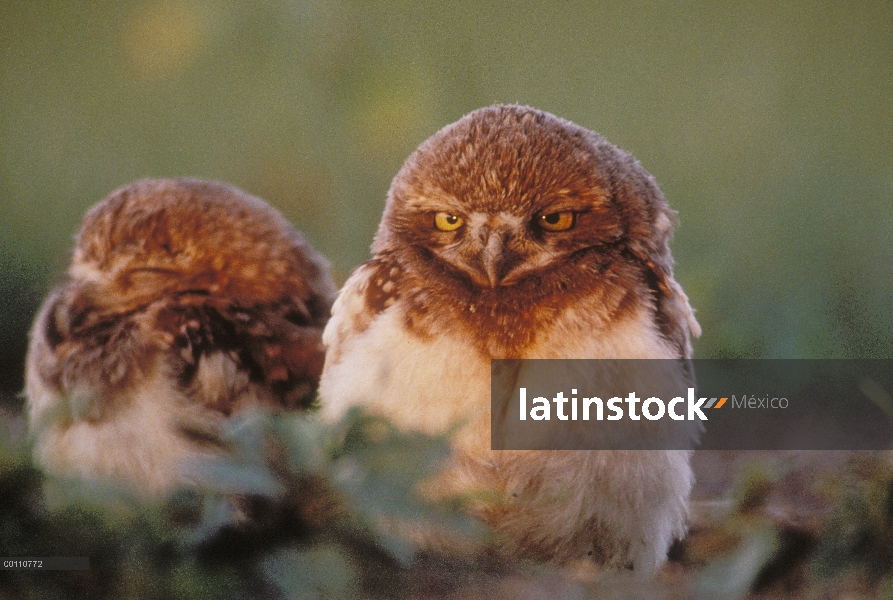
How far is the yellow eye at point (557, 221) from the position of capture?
30.1 inches

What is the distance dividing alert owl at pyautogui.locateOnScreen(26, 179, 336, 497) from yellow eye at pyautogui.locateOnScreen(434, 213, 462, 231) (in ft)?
0.66

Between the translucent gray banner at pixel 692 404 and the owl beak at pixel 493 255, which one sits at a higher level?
the owl beak at pixel 493 255

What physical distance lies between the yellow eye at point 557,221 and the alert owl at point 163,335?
28 centimetres

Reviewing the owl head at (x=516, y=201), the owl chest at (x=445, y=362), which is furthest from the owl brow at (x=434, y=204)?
the owl chest at (x=445, y=362)

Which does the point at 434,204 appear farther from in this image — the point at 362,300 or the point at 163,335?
the point at 163,335

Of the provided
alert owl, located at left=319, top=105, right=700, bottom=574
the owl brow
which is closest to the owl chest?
alert owl, located at left=319, top=105, right=700, bottom=574

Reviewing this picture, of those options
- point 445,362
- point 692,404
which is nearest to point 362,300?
point 445,362

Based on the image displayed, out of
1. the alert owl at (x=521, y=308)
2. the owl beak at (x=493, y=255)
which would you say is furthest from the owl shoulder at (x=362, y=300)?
the owl beak at (x=493, y=255)

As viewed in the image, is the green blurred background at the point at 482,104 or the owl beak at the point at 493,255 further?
the green blurred background at the point at 482,104

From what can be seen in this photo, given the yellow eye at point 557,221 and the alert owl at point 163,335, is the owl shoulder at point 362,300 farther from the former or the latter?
the yellow eye at point 557,221

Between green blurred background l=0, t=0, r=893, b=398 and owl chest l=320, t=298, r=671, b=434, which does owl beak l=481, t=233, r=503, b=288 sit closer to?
owl chest l=320, t=298, r=671, b=434

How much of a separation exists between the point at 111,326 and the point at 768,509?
2.11ft

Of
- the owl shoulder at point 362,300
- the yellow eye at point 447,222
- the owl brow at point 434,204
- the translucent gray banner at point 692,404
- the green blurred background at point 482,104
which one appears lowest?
the translucent gray banner at point 692,404

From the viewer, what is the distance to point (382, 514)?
528 millimetres
